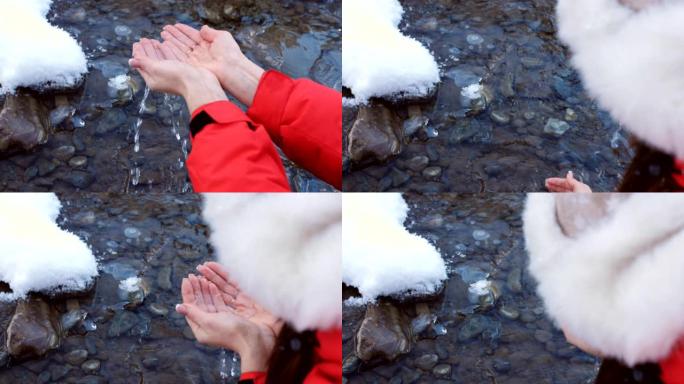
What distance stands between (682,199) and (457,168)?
39 cm

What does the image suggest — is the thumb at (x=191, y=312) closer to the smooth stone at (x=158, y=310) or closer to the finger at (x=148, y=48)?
the smooth stone at (x=158, y=310)

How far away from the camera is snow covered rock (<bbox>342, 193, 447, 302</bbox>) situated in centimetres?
149

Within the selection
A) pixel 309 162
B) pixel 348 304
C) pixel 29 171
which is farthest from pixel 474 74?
pixel 29 171

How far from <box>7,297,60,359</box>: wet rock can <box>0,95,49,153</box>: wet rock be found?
11.0 inches

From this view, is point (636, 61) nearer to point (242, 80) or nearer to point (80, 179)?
point (242, 80)

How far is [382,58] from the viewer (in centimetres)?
151

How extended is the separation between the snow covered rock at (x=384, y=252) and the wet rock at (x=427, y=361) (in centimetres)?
12

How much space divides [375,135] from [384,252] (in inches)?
8.3

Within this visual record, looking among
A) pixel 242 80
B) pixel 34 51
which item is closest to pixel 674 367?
pixel 242 80

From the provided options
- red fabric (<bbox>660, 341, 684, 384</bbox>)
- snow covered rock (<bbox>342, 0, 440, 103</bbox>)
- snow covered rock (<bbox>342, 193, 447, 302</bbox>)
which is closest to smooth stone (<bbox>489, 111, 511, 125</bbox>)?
snow covered rock (<bbox>342, 0, 440, 103</bbox>)

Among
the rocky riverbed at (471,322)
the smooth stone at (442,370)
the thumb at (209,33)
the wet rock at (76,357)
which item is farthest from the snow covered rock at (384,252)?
the wet rock at (76,357)

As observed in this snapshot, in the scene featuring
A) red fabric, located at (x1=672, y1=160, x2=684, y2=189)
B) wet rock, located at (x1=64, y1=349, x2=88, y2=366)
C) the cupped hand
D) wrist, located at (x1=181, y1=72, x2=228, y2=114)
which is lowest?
wet rock, located at (x1=64, y1=349, x2=88, y2=366)

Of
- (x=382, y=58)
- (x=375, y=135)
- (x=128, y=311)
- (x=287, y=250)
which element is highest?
(x=382, y=58)

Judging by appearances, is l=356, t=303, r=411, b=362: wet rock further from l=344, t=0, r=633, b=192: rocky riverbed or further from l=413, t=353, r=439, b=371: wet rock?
l=344, t=0, r=633, b=192: rocky riverbed
